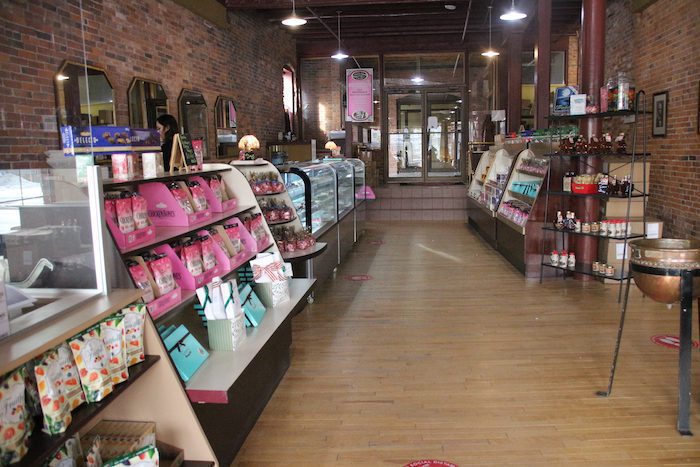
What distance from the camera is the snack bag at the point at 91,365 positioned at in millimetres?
1893

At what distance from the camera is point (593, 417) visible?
3420mm

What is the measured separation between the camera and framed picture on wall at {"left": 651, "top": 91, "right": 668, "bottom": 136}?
8.51 metres

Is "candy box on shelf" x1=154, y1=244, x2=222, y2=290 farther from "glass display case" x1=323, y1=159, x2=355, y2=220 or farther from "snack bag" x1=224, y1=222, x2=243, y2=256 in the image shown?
"glass display case" x1=323, y1=159, x2=355, y2=220

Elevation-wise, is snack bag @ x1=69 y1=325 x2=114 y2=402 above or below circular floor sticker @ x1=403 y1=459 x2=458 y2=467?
above

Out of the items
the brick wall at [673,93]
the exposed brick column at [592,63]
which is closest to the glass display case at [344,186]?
the exposed brick column at [592,63]

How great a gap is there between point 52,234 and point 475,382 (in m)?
2.79

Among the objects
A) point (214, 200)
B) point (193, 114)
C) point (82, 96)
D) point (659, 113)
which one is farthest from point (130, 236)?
point (659, 113)

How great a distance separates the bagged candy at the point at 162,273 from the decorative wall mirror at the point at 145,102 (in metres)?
4.48

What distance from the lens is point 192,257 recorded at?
328 cm

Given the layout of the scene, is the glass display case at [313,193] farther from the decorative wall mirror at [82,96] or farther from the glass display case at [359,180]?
the glass display case at [359,180]

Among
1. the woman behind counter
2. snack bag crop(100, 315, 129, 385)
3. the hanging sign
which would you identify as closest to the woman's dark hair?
the woman behind counter

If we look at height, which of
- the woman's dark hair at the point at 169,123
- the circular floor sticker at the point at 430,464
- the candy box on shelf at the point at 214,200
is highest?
the woman's dark hair at the point at 169,123

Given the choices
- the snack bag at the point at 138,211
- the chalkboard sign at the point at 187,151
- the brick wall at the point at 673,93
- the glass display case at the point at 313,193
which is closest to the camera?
the snack bag at the point at 138,211

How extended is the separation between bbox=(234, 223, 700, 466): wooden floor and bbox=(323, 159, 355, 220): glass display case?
1808mm
